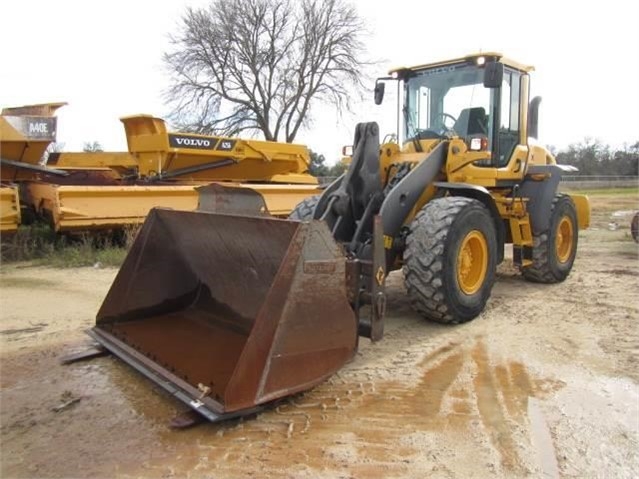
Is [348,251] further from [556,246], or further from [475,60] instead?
[556,246]

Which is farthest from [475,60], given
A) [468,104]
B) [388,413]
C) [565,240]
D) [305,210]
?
[388,413]

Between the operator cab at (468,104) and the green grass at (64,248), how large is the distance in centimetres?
427

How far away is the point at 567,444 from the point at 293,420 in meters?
1.37

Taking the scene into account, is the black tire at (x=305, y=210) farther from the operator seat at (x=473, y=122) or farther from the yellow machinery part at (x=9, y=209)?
the yellow machinery part at (x=9, y=209)

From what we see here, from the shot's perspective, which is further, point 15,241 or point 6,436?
point 15,241

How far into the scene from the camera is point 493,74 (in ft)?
16.3

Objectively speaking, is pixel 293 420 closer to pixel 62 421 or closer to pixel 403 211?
pixel 62 421

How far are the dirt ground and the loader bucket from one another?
0.18m

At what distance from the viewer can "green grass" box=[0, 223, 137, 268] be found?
7.80 m

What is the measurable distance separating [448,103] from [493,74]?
80 cm

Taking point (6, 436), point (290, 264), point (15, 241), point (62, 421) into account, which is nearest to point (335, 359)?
point (290, 264)

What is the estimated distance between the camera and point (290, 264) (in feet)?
9.92

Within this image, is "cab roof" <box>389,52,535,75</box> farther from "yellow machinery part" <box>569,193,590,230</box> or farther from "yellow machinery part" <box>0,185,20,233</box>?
"yellow machinery part" <box>0,185,20,233</box>

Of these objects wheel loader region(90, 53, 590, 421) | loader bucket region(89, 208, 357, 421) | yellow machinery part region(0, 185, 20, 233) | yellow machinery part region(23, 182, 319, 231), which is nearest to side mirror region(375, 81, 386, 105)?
wheel loader region(90, 53, 590, 421)
